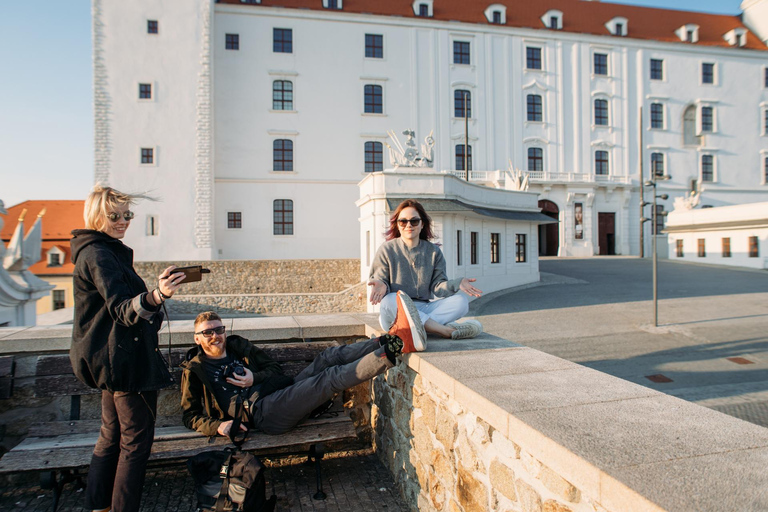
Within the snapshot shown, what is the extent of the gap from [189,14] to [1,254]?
23924 millimetres

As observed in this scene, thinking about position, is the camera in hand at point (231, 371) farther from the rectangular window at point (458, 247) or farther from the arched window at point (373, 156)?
the arched window at point (373, 156)

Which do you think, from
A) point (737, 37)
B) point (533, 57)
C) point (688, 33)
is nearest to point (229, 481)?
point (533, 57)

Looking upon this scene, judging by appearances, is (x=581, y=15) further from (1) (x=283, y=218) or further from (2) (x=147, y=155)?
(2) (x=147, y=155)

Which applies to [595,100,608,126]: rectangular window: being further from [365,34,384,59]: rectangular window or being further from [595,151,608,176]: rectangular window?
[365,34,384,59]: rectangular window

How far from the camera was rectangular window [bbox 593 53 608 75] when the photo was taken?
37938 mm

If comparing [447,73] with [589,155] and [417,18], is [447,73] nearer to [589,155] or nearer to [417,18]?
[417,18]

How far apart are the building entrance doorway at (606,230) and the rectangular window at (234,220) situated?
25167mm

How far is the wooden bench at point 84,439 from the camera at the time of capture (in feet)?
11.3

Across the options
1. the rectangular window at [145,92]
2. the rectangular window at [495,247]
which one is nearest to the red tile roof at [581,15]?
the rectangular window at [145,92]

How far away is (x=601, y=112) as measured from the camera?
3797 centimetres

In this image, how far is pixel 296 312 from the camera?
21641 mm

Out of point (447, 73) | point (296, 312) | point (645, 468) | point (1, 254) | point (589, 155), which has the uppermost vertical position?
point (447, 73)

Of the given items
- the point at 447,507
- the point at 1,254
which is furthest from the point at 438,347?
the point at 1,254

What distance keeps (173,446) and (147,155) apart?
97.7ft
